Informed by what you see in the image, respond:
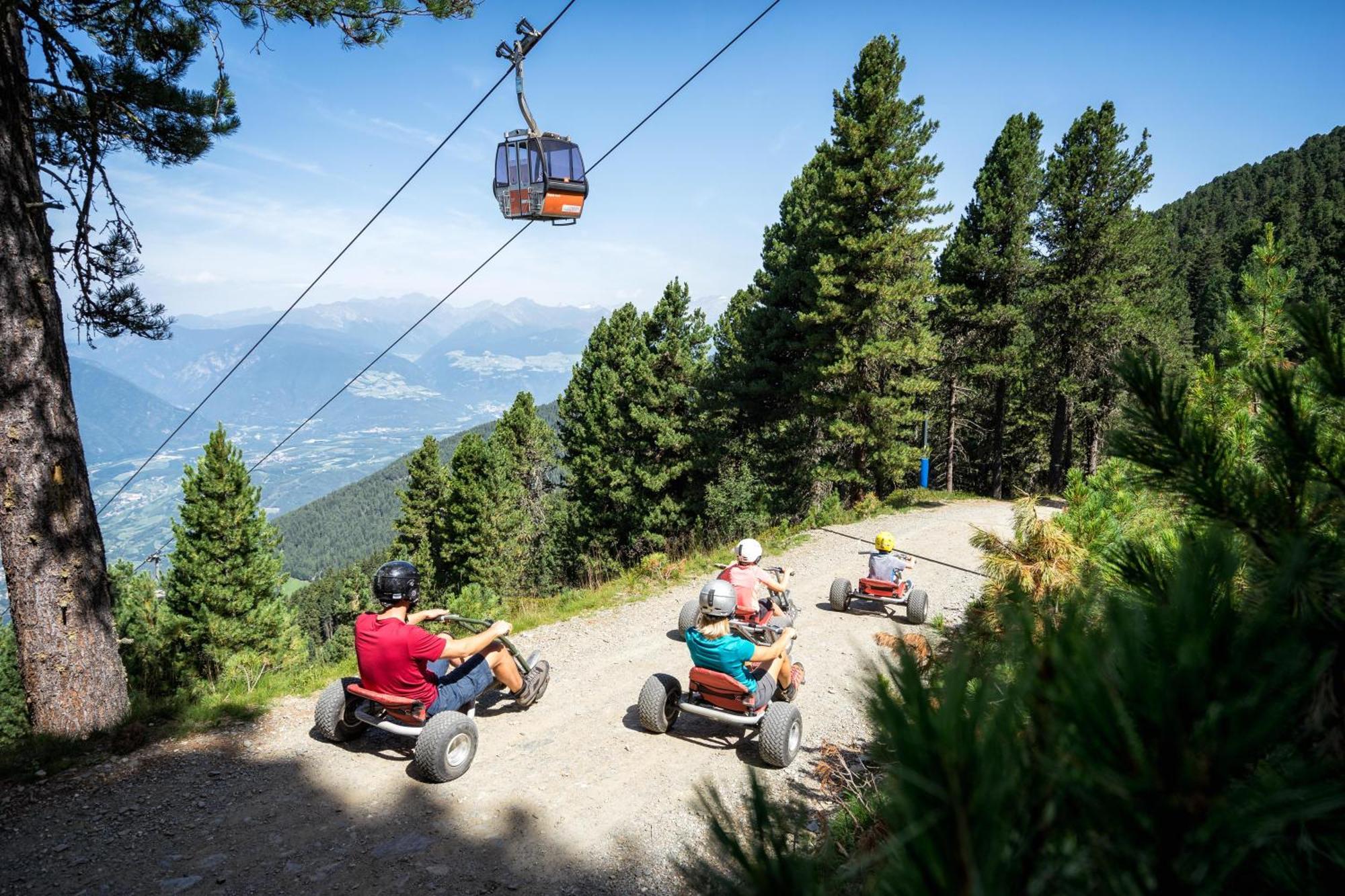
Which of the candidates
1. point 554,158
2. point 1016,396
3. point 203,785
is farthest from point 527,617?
point 1016,396

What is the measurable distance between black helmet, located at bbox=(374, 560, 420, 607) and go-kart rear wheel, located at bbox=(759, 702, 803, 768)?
126 inches

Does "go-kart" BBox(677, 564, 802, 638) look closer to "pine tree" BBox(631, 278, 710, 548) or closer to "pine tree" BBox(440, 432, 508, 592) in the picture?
"pine tree" BBox(631, 278, 710, 548)

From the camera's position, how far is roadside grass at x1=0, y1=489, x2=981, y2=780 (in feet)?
18.6

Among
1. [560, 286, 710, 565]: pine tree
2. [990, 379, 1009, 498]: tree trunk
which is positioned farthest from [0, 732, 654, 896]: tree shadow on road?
[990, 379, 1009, 498]: tree trunk

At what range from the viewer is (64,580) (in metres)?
5.75

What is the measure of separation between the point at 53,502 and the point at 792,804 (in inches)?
283

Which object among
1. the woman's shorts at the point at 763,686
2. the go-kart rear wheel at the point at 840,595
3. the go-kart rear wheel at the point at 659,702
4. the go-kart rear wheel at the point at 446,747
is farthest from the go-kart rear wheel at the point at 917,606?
the go-kart rear wheel at the point at 446,747

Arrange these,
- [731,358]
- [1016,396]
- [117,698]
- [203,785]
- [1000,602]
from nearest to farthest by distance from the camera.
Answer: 1. [1000,602]
2. [203,785]
3. [117,698]
4. [731,358]
5. [1016,396]

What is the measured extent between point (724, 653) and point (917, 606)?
505cm

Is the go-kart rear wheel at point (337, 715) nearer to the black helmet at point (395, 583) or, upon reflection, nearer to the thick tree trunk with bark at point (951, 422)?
the black helmet at point (395, 583)

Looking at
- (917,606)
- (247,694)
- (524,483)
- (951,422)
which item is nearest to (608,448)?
(951,422)

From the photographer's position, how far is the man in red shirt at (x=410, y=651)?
18.1ft

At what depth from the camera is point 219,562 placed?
2614cm

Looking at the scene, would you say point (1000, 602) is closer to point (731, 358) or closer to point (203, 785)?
point (203, 785)
